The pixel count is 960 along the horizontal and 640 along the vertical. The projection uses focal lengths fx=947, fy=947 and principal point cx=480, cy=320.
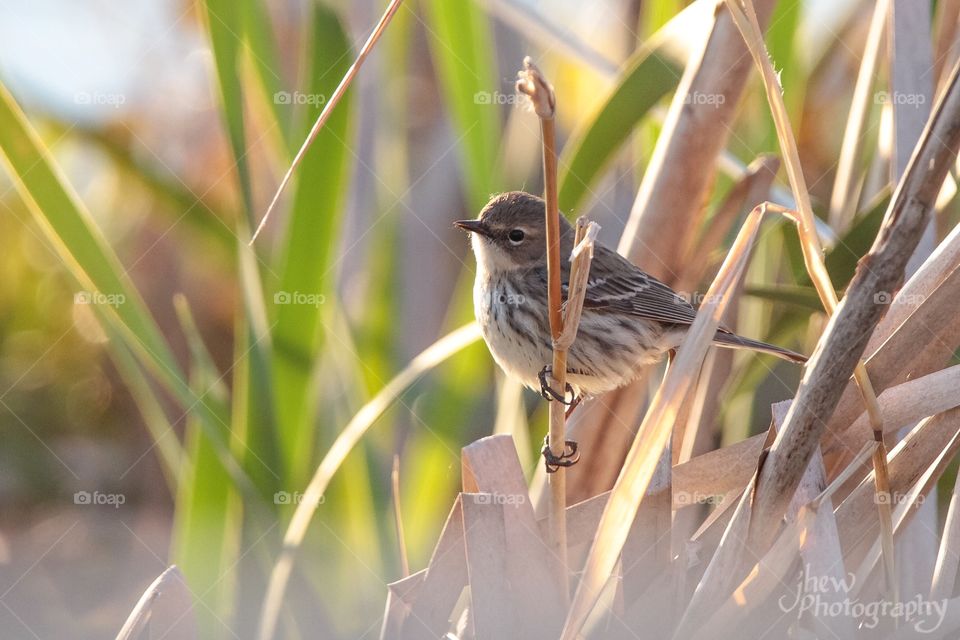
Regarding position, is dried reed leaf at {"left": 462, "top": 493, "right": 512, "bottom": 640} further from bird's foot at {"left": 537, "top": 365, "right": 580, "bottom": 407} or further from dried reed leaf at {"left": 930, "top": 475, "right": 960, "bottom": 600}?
dried reed leaf at {"left": 930, "top": 475, "right": 960, "bottom": 600}

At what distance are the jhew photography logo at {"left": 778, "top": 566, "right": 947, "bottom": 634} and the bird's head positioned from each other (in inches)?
53.6

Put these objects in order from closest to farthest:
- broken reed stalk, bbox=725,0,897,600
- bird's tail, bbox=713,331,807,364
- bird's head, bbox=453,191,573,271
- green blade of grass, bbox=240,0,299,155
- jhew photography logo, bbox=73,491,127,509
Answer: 1. broken reed stalk, bbox=725,0,897,600
2. bird's tail, bbox=713,331,807,364
3. green blade of grass, bbox=240,0,299,155
4. bird's head, bbox=453,191,573,271
5. jhew photography logo, bbox=73,491,127,509

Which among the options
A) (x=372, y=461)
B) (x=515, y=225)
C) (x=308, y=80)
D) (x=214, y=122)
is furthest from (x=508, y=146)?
(x=214, y=122)

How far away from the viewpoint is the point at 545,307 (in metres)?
2.78

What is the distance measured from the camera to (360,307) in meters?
3.54

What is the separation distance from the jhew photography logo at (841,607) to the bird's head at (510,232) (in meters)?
1.36

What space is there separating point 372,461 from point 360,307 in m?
0.90

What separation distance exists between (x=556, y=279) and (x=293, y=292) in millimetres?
1094

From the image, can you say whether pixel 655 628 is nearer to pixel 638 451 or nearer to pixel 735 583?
pixel 735 583

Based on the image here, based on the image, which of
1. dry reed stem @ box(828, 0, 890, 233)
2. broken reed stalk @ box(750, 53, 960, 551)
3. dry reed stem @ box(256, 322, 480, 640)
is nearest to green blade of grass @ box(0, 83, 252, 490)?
dry reed stem @ box(256, 322, 480, 640)

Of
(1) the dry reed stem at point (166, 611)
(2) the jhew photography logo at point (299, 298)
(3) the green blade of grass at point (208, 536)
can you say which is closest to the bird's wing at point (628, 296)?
(2) the jhew photography logo at point (299, 298)

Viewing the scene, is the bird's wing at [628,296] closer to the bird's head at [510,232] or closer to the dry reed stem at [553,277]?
the bird's head at [510,232]

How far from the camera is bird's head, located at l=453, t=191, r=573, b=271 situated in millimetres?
2750

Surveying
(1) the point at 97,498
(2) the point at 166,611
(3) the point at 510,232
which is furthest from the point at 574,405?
(1) the point at 97,498
